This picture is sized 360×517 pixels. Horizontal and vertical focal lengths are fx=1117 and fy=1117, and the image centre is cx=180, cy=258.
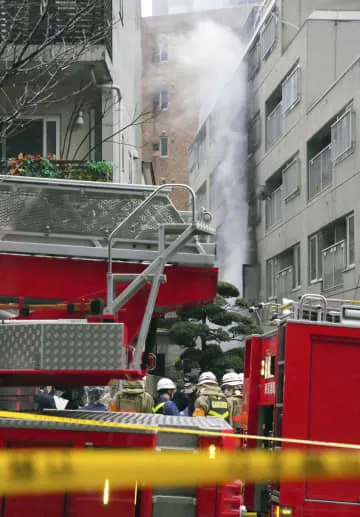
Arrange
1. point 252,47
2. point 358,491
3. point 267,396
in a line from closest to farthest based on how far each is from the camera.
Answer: point 358,491, point 267,396, point 252,47

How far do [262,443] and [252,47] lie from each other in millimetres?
36825

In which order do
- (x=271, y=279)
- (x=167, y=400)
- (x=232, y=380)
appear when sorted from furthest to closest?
(x=271, y=279) < (x=232, y=380) < (x=167, y=400)

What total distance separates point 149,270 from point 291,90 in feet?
101

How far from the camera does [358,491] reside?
Result: 8.74 metres

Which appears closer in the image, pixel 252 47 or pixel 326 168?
pixel 326 168

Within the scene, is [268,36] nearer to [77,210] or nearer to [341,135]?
[341,135]

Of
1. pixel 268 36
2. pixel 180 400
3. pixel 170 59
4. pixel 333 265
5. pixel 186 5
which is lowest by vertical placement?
pixel 180 400

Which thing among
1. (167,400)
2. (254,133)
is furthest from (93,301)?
(254,133)

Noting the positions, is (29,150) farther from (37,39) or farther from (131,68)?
(131,68)

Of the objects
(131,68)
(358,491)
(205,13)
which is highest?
(205,13)

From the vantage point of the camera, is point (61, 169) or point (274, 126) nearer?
point (61, 169)

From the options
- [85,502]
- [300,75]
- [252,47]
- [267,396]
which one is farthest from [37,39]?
[252,47]

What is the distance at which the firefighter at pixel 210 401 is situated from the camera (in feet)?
45.3

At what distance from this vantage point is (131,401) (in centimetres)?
1343
